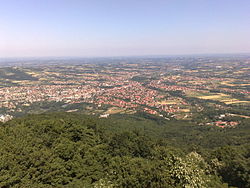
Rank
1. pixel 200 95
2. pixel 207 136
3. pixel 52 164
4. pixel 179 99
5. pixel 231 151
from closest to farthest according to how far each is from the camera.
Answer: pixel 52 164 < pixel 231 151 < pixel 207 136 < pixel 179 99 < pixel 200 95

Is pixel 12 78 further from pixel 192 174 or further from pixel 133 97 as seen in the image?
pixel 192 174

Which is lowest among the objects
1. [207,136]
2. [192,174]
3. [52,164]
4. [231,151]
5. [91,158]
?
[207,136]

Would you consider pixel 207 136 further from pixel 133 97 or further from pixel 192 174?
pixel 133 97

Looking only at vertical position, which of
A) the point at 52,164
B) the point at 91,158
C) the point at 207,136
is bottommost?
the point at 207,136

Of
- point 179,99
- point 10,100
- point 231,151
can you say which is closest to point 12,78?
point 10,100

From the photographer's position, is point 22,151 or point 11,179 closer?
point 11,179

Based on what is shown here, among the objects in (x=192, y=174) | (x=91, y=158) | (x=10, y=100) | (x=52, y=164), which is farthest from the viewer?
(x=10, y=100)

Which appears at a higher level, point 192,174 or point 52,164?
point 192,174

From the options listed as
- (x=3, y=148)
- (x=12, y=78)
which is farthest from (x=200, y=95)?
(x=12, y=78)

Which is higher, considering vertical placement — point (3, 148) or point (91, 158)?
point (3, 148)
